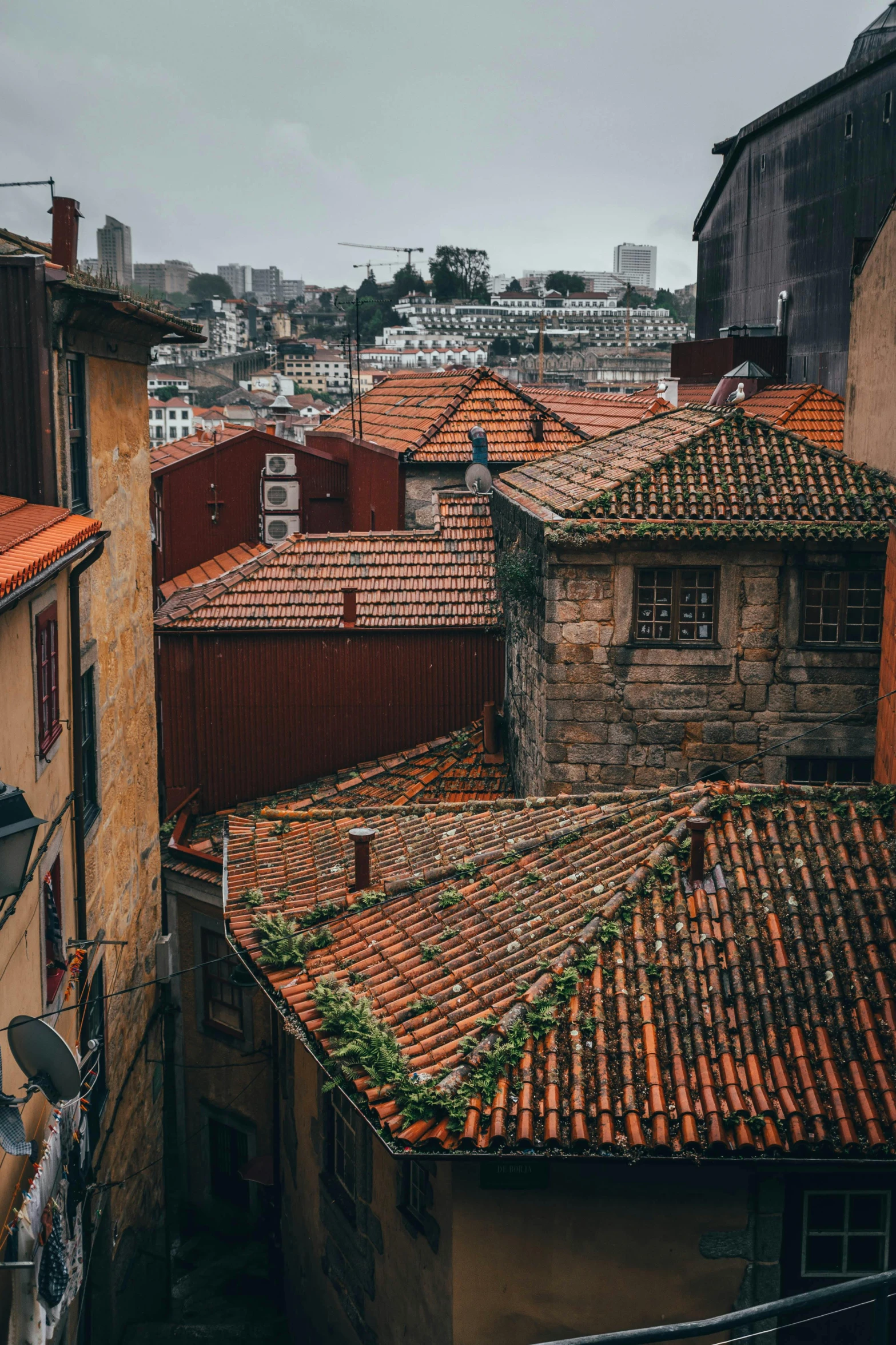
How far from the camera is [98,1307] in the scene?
43.8ft

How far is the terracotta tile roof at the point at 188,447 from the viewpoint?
93.1 feet

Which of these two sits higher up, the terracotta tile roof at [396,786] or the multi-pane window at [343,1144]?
the terracotta tile roof at [396,786]

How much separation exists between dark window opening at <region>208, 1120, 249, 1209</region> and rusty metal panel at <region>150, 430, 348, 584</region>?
37.2 ft

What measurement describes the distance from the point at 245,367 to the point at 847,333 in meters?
133

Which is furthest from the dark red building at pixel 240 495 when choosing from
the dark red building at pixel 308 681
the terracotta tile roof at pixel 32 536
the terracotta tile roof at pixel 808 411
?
the terracotta tile roof at pixel 32 536

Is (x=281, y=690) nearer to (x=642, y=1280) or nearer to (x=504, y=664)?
(x=504, y=664)

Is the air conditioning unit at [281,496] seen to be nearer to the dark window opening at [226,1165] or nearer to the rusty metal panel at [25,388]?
the dark window opening at [226,1165]

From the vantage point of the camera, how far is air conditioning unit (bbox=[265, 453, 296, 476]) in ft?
89.7

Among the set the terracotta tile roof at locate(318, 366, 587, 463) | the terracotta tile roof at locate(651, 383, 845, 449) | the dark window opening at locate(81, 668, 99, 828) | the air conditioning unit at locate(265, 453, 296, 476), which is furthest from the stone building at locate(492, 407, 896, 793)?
the air conditioning unit at locate(265, 453, 296, 476)

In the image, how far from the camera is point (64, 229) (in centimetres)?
1172

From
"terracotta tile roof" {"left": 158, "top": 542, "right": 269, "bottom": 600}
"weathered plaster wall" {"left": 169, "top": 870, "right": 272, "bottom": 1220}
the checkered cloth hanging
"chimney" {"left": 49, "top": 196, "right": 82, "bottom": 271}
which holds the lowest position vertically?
"weathered plaster wall" {"left": 169, "top": 870, "right": 272, "bottom": 1220}

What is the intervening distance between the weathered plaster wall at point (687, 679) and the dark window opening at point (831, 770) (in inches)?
5.0

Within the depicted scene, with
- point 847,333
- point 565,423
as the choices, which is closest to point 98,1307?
point 565,423

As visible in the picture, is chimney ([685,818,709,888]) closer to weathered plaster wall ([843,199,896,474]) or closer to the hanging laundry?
the hanging laundry
